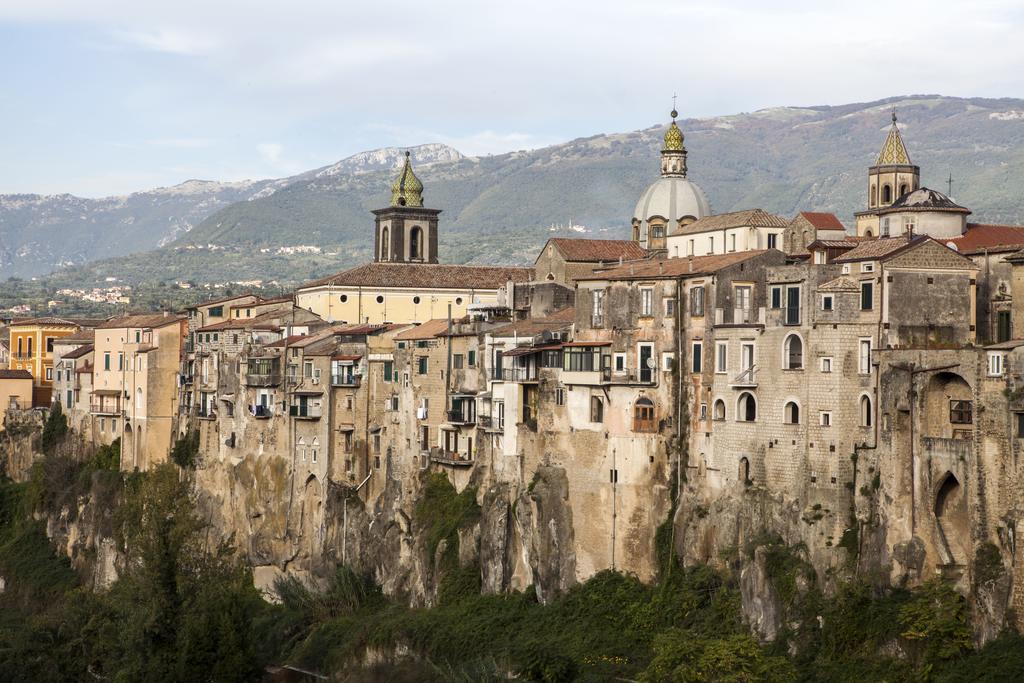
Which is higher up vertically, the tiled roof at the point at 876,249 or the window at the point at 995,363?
the tiled roof at the point at 876,249

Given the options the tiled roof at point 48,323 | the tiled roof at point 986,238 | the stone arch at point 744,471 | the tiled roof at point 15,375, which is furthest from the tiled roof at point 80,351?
the stone arch at point 744,471

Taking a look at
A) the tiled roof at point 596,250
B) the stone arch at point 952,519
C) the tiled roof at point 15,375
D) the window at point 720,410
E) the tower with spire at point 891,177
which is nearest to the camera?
the stone arch at point 952,519

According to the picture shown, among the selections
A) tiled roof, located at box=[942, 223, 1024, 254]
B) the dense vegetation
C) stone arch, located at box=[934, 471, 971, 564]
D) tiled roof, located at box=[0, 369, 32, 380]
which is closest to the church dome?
tiled roof, located at box=[942, 223, 1024, 254]

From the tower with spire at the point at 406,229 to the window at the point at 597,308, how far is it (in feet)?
175

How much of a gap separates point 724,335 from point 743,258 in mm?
3377

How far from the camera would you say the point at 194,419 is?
337 ft

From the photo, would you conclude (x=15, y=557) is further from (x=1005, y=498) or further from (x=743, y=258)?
(x=1005, y=498)

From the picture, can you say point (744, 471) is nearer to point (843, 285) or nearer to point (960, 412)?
point (843, 285)

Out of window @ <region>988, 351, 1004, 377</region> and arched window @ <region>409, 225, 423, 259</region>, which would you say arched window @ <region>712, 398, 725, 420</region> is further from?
arched window @ <region>409, 225, 423, 259</region>

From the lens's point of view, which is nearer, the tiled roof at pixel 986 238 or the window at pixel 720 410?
the window at pixel 720 410

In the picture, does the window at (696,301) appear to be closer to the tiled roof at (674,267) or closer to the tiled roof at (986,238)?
the tiled roof at (674,267)

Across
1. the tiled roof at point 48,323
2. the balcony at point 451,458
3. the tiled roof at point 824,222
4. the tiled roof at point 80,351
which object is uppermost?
the tiled roof at point 824,222

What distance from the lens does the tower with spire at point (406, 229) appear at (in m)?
127

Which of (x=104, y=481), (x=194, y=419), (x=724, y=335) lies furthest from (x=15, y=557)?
(x=724, y=335)
